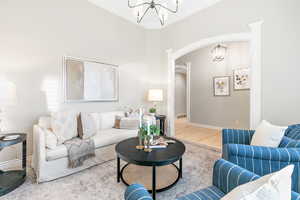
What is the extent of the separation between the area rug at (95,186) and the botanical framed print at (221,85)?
297cm

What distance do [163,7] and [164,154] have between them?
213 cm

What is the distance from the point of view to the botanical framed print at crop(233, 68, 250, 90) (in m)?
4.19

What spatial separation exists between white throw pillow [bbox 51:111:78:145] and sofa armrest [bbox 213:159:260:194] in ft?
6.95

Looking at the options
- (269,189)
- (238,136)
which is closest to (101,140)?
(238,136)

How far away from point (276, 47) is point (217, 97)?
2600 mm

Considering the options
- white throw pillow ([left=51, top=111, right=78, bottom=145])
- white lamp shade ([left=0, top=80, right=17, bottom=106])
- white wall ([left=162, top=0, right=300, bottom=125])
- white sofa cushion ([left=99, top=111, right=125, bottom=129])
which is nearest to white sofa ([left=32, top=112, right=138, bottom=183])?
white throw pillow ([left=51, top=111, right=78, bottom=145])

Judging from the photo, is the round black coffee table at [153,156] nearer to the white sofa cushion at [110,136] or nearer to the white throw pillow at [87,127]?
the white sofa cushion at [110,136]

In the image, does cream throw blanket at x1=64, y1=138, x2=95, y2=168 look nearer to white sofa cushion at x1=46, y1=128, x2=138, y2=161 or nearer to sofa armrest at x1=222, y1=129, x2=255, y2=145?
white sofa cushion at x1=46, y1=128, x2=138, y2=161

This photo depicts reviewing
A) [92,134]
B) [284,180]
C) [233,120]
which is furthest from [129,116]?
[233,120]

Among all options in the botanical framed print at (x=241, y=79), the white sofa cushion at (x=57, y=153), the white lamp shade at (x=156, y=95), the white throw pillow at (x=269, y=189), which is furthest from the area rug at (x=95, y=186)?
the botanical framed print at (x=241, y=79)

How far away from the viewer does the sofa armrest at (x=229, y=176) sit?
94cm

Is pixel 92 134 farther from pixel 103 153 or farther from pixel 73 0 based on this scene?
pixel 73 0

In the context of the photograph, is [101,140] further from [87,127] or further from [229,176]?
[229,176]

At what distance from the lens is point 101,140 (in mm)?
2521
